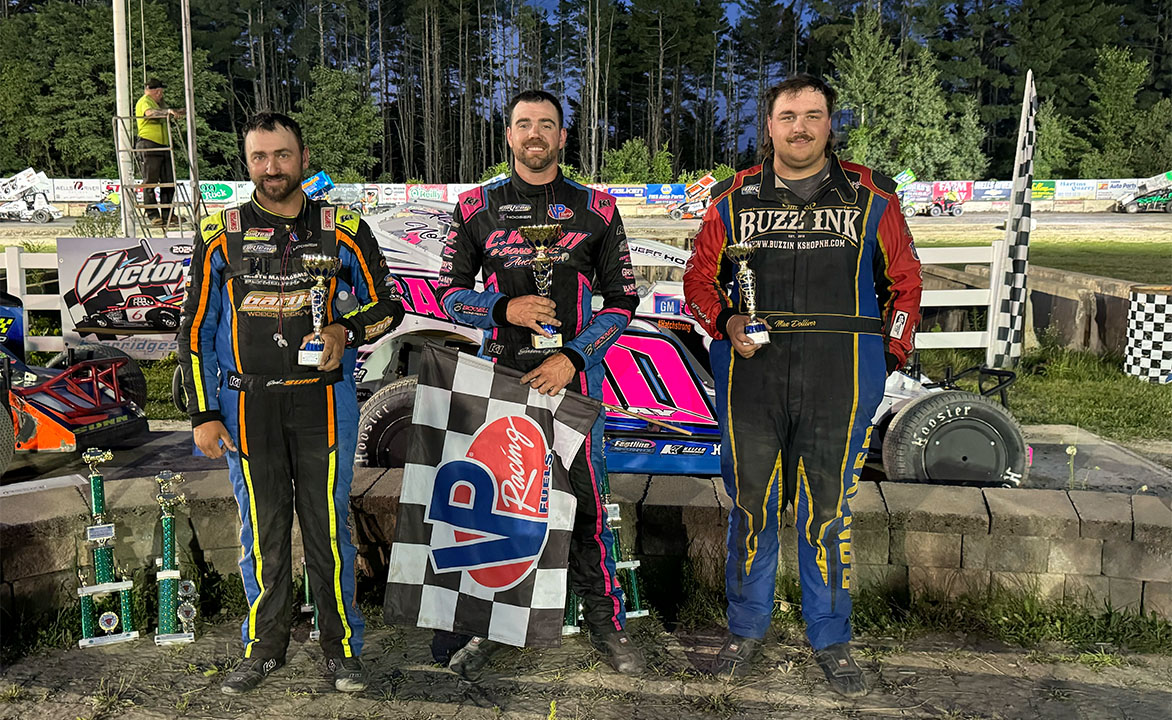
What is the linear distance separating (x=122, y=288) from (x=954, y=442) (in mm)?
7765

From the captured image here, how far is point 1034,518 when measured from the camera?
3.55m

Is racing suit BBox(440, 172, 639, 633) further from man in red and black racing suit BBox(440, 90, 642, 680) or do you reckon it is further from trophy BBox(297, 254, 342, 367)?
trophy BBox(297, 254, 342, 367)

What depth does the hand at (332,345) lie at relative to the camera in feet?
9.89

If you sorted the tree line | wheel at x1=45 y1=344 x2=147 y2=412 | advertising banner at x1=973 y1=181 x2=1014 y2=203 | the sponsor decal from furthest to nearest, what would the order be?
the tree line → advertising banner at x1=973 y1=181 x2=1014 y2=203 → wheel at x1=45 y1=344 x2=147 y2=412 → the sponsor decal

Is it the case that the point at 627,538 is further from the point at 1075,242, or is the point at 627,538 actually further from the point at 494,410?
the point at 1075,242

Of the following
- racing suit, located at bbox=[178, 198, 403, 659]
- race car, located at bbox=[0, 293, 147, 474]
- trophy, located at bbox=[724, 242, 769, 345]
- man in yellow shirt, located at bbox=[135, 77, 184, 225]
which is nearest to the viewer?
trophy, located at bbox=[724, 242, 769, 345]

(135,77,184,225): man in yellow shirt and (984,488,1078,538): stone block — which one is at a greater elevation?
(135,77,184,225): man in yellow shirt

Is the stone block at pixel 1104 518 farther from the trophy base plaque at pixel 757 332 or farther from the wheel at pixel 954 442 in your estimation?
the trophy base plaque at pixel 757 332

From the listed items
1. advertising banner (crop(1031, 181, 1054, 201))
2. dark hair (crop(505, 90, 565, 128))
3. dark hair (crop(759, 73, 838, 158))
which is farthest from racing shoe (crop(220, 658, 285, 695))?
advertising banner (crop(1031, 181, 1054, 201))

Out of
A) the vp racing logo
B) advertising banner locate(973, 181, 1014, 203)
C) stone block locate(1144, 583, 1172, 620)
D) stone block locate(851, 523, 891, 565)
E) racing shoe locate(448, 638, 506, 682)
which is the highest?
advertising banner locate(973, 181, 1014, 203)

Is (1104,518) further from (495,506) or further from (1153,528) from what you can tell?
(495,506)

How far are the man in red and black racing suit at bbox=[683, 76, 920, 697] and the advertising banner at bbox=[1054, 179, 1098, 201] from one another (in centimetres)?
4555

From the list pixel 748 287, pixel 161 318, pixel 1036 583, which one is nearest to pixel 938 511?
pixel 1036 583

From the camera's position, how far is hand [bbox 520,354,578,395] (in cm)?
315
